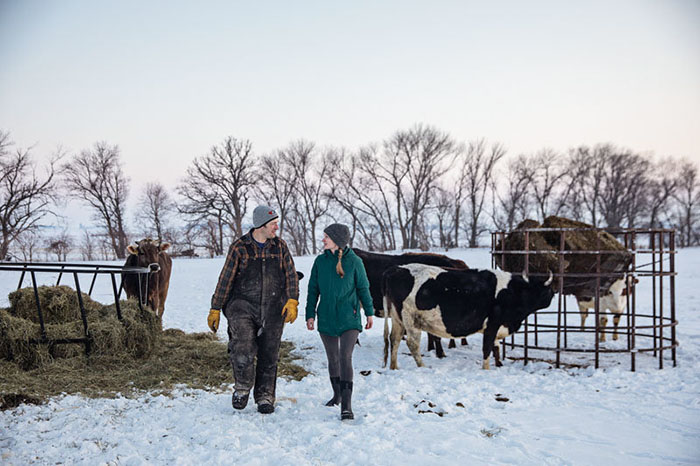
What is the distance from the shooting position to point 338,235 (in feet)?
17.1

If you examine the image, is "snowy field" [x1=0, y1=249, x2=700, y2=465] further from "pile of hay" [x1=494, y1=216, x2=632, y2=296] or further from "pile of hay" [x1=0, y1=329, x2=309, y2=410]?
"pile of hay" [x1=494, y1=216, x2=632, y2=296]

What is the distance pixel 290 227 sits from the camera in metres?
46.9

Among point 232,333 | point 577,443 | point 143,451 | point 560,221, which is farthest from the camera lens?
point 560,221

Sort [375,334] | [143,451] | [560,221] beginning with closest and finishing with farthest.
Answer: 1. [143,451]
2. [560,221]
3. [375,334]

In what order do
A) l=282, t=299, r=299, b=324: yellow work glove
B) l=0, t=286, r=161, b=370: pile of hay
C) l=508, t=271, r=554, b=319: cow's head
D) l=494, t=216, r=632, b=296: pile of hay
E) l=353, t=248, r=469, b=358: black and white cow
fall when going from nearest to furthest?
l=282, t=299, r=299, b=324: yellow work glove < l=0, t=286, r=161, b=370: pile of hay < l=508, t=271, r=554, b=319: cow's head < l=494, t=216, r=632, b=296: pile of hay < l=353, t=248, r=469, b=358: black and white cow

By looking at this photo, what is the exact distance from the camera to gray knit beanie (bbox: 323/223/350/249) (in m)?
5.22

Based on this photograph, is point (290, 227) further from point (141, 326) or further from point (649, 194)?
point (141, 326)

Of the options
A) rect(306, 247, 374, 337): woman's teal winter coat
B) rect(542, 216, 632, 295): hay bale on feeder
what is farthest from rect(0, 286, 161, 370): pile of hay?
rect(542, 216, 632, 295): hay bale on feeder

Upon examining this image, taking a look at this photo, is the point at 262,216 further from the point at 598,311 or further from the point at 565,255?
the point at 565,255

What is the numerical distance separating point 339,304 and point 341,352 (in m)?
0.50

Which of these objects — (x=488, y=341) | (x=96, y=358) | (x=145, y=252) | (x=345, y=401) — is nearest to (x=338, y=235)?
(x=345, y=401)

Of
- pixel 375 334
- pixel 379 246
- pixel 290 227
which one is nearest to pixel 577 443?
pixel 375 334

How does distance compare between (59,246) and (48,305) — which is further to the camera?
(59,246)

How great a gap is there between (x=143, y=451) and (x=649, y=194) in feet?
173
